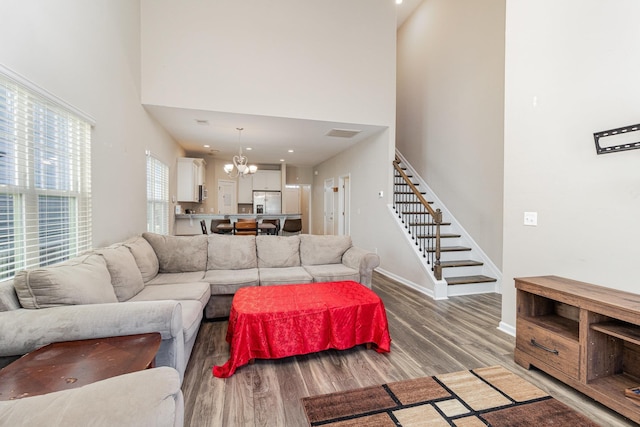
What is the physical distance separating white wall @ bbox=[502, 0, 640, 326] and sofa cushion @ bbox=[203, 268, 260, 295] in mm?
2755

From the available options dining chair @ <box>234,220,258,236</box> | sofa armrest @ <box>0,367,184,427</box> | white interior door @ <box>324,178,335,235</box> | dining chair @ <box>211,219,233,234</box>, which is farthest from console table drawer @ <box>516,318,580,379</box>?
white interior door @ <box>324,178,335,235</box>

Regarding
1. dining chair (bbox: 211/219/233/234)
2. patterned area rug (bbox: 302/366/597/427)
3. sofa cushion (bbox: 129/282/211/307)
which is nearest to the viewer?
patterned area rug (bbox: 302/366/597/427)

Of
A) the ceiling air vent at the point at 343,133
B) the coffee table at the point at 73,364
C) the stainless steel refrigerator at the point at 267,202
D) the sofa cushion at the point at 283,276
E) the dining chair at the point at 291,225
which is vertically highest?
the ceiling air vent at the point at 343,133

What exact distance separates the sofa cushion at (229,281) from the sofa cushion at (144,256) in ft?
1.84

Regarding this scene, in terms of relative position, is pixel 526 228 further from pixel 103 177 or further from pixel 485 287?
pixel 103 177

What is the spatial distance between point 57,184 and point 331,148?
5.69m

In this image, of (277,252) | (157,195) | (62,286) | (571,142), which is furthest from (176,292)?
(571,142)

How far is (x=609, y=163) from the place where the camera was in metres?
2.16

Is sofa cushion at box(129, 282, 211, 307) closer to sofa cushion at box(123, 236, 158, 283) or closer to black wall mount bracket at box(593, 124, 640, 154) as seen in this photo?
sofa cushion at box(123, 236, 158, 283)

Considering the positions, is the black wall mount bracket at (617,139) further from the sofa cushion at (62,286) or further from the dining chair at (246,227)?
the dining chair at (246,227)

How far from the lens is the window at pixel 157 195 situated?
453cm

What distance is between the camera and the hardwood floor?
1.79 meters

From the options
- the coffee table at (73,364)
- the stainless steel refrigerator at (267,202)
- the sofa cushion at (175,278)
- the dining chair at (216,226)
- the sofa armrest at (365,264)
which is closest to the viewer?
the coffee table at (73,364)

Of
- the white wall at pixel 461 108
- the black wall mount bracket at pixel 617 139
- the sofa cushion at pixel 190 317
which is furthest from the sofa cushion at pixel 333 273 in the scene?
the black wall mount bracket at pixel 617 139
